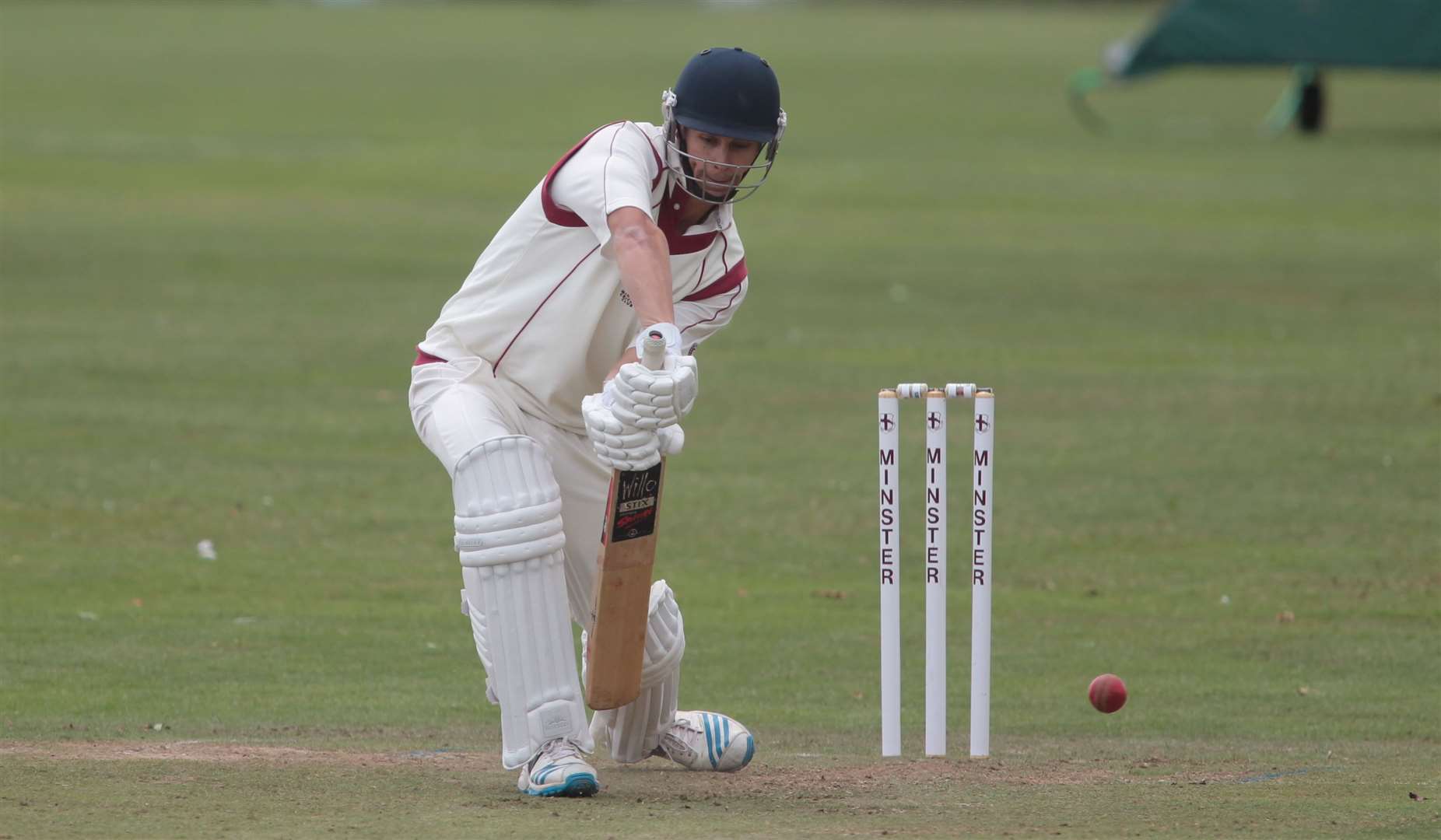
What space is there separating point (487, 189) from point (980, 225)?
238 inches

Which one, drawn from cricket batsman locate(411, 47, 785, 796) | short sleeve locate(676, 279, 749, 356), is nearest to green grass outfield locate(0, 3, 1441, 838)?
cricket batsman locate(411, 47, 785, 796)

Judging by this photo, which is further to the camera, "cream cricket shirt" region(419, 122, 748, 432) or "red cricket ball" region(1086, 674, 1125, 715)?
"red cricket ball" region(1086, 674, 1125, 715)

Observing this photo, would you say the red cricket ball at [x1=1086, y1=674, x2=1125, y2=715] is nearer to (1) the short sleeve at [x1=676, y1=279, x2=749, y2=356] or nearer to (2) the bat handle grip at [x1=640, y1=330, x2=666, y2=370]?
(1) the short sleeve at [x1=676, y1=279, x2=749, y2=356]

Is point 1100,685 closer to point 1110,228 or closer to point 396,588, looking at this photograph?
point 396,588

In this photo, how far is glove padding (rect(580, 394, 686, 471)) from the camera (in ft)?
15.4

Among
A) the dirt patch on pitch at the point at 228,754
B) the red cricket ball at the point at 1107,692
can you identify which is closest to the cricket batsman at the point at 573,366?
the dirt patch on pitch at the point at 228,754

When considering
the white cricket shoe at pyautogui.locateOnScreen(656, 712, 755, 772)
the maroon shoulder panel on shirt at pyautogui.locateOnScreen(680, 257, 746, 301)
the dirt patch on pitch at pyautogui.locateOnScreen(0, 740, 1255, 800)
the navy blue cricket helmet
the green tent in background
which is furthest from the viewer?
the green tent in background

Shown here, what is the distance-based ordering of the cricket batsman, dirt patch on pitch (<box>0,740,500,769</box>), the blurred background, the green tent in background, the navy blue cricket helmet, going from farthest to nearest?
1. the green tent in background
2. the blurred background
3. dirt patch on pitch (<box>0,740,500,769</box>)
4. the navy blue cricket helmet
5. the cricket batsman

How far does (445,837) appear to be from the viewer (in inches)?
172

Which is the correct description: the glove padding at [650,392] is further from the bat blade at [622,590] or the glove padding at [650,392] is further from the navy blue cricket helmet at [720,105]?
the navy blue cricket helmet at [720,105]

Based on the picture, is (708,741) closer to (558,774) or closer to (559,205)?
(558,774)

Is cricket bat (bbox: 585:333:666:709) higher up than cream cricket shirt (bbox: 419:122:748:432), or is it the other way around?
cream cricket shirt (bbox: 419:122:748:432)

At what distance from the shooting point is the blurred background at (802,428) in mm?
7305

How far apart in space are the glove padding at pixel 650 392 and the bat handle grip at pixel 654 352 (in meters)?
0.01
